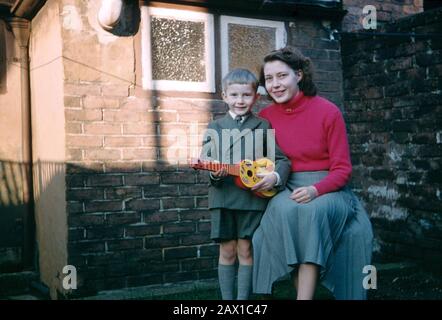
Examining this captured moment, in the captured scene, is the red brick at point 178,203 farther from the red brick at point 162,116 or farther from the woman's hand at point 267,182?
the woman's hand at point 267,182

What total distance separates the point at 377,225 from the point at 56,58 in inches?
145

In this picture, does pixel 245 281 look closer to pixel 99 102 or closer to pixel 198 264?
pixel 198 264

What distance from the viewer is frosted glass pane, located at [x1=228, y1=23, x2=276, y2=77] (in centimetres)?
498

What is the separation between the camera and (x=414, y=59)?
5004 mm

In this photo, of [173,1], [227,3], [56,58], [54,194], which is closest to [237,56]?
[227,3]

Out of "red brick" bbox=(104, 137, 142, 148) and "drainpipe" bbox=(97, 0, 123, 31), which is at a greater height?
"drainpipe" bbox=(97, 0, 123, 31)

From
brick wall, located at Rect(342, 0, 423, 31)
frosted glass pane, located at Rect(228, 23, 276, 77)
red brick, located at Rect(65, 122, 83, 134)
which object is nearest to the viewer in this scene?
red brick, located at Rect(65, 122, 83, 134)

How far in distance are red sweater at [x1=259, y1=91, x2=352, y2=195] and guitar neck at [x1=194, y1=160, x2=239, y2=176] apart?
1.05ft

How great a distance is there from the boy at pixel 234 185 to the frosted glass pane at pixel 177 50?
1.65 meters

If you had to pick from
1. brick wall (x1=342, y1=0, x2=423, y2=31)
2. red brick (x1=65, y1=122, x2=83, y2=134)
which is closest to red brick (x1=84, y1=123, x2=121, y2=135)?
red brick (x1=65, y1=122, x2=83, y2=134)

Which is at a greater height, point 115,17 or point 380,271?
point 115,17

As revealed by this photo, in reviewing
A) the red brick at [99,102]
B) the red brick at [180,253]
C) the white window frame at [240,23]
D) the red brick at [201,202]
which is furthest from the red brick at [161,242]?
the white window frame at [240,23]

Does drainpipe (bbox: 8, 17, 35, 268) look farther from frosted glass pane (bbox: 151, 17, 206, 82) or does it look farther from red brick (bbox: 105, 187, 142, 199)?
frosted glass pane (bbox: 151, 17, 206, 82)
